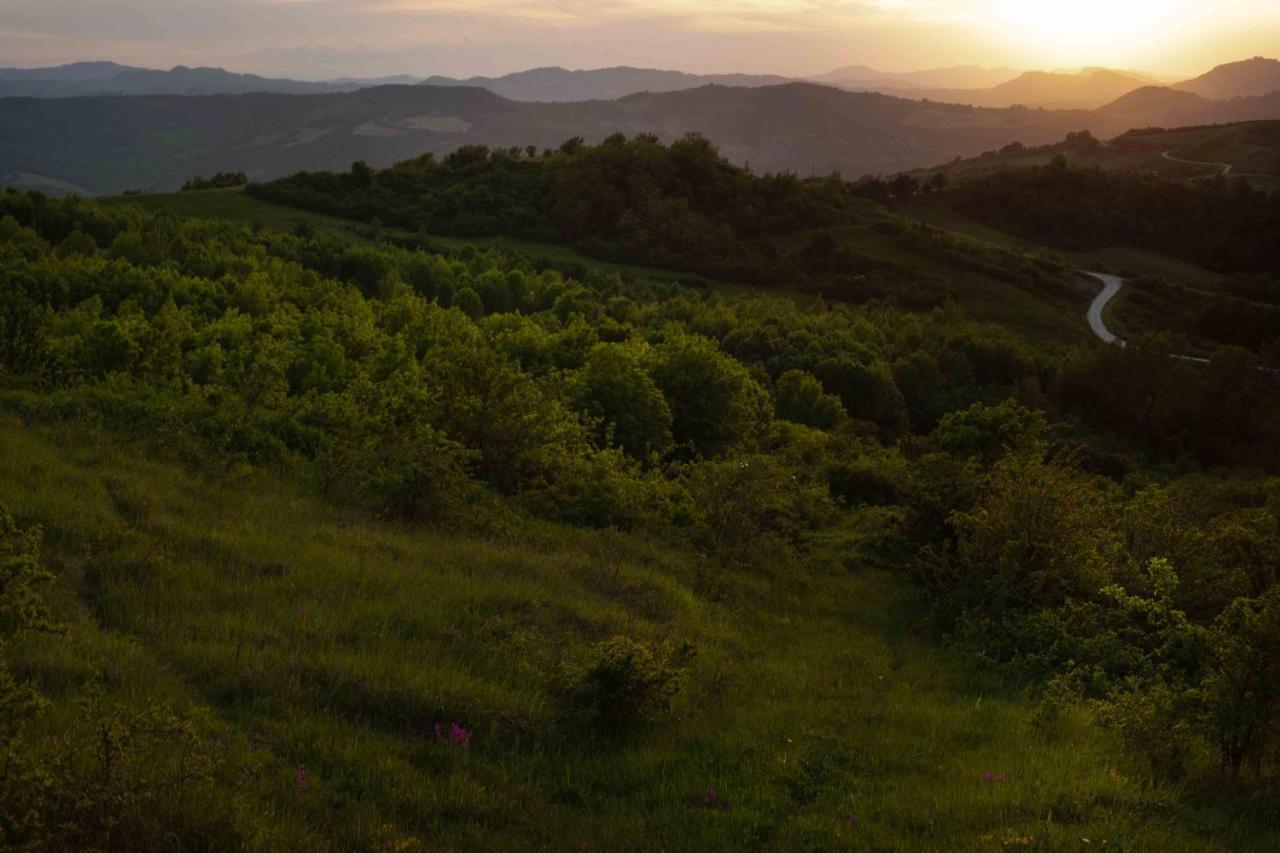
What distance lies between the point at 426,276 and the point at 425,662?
1530 inches

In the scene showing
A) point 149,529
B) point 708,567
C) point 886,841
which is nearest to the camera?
point 886,841

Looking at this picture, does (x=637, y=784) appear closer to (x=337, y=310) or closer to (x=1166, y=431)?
(x=337, y=310)

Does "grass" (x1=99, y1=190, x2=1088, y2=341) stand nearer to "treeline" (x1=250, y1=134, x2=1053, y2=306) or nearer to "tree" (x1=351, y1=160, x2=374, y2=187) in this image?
"treeline" (x1=250, y1=134, x2=1053, y2=306)

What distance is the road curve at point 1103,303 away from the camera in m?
64.5

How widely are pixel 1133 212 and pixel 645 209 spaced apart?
5554 cm

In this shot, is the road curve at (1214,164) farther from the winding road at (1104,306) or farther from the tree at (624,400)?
the tree at (624,400)

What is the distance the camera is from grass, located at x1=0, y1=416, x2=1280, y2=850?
19.0ft

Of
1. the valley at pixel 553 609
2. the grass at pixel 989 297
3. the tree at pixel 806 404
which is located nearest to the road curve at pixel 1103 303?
the grass at pixel 989 297

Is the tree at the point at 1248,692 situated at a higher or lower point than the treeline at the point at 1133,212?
lower

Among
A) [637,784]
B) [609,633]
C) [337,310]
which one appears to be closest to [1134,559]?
[609,633]

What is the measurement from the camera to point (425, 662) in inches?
294

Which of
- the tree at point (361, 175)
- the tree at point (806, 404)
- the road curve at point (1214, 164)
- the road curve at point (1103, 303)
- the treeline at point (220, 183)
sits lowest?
the tree at point (806, 404)

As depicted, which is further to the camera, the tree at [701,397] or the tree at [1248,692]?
the tree at [701,397]

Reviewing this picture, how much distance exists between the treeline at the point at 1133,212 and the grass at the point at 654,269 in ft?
92.3
